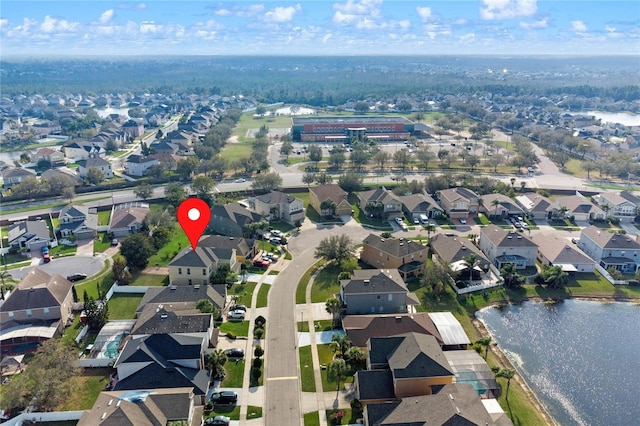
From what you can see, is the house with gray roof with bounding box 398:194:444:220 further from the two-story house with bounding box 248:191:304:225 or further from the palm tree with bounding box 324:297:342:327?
the palm tree with bounding box 324:297:342:327

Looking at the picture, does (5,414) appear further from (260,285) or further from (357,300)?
(357,300)

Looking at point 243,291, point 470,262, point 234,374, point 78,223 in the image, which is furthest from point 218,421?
point 78,223

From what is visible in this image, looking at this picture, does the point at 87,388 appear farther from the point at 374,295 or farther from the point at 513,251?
the point at 513,251

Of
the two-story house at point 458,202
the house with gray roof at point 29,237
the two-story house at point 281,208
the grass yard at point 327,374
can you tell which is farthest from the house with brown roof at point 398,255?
the house with gray roof at point 29,237

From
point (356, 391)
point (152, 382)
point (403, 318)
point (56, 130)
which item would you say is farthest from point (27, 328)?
point (56, 130)

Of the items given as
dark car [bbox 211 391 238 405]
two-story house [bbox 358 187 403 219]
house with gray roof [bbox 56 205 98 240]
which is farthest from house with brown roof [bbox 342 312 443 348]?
house with gray roof [bbox 56 205 98 240]

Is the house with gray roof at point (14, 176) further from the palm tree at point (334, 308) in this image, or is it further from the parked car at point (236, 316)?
the palm tree at point (334, 308)
